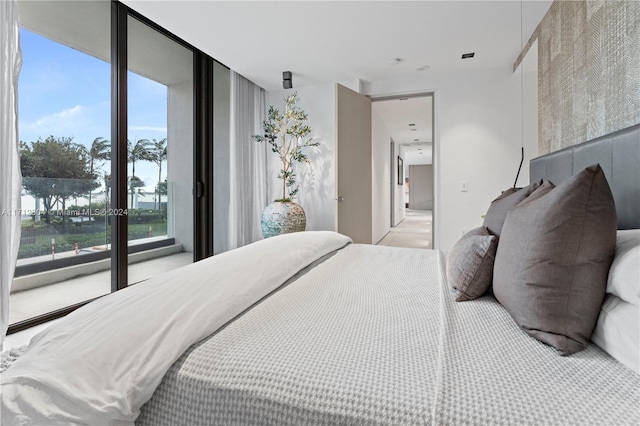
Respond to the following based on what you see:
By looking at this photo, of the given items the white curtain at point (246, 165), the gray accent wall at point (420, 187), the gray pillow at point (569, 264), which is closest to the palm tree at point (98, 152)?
the white curtain at point (246, 165)

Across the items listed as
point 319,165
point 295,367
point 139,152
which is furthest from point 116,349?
point 319,165

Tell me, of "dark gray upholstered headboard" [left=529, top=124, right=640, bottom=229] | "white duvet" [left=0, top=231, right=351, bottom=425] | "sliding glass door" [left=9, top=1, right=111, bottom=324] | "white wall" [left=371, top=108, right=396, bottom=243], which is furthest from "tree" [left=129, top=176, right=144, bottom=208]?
"white wall" [left=371, top=108, right=396, bottom=243]

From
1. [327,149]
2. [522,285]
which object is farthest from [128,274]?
[522,285]

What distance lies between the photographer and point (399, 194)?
393 inches

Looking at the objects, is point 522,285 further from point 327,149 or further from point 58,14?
point 327,149

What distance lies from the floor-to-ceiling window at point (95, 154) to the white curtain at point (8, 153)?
37cm

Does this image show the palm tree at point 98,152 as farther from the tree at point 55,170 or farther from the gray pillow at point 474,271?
the gray pillow at point 474,271

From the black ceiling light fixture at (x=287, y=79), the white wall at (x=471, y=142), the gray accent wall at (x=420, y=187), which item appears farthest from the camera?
the gray accent wall at (x=420, y=187)

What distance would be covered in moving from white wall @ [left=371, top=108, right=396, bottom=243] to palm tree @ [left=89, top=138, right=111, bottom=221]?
3730 mm

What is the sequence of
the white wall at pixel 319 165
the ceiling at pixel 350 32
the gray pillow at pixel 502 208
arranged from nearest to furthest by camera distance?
1. the gray pillow at pixel 502 208
2. the ceiling at pixel 350 32
3. the white wall at pixel 319 165

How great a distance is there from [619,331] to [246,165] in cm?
393

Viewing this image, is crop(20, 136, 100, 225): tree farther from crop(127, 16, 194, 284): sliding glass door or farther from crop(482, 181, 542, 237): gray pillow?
crop(482, 181, 542, 237): gray pillow

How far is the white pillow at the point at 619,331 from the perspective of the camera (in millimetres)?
688

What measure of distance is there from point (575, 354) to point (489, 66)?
382cm
